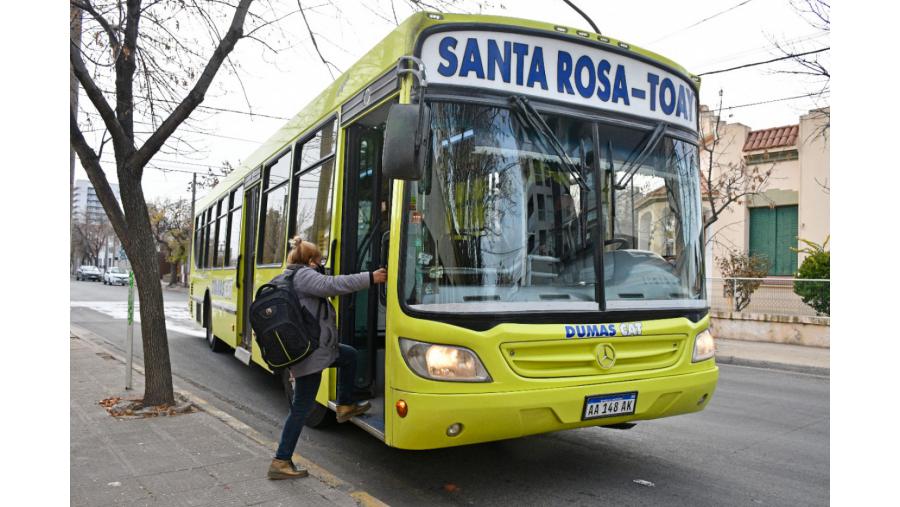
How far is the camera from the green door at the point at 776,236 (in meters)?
20.4

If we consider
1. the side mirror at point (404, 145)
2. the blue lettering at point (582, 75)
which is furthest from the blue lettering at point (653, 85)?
the side mirror at point (404, 145)

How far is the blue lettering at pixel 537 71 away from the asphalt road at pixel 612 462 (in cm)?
285

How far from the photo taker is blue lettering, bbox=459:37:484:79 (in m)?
4.41

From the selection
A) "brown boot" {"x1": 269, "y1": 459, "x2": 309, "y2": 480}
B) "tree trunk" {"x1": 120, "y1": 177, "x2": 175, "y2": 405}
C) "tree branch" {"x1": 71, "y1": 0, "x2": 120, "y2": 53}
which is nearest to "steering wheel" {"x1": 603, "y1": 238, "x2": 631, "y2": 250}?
"brown boot" {"x1": 269, "y1": 459, "x2": 309, "y2": 480}

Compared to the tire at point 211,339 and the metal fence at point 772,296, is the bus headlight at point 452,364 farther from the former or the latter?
the metal fence at point 772,296

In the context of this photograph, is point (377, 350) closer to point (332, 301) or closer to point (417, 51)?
point (332, 301)

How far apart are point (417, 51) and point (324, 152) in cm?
200

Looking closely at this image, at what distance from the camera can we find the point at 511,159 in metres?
4.43

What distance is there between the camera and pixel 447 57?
441 cm

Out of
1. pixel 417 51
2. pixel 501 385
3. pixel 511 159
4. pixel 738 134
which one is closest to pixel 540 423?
pixel 501 385

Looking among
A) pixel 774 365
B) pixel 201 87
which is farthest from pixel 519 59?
pixel 774 365

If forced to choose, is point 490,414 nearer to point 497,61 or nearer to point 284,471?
point 284,471

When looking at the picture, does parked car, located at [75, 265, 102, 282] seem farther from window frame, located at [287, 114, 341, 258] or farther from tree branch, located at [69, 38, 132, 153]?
window frame, located at [287, 114, 341, 258]

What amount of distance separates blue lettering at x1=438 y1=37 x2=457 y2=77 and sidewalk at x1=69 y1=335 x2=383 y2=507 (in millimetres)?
2826
